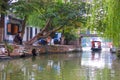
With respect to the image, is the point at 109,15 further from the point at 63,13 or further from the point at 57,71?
the point at 63,13

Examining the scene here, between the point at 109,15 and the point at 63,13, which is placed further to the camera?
the point at 63,13

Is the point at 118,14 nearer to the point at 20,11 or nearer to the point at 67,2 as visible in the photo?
the point at 20,11

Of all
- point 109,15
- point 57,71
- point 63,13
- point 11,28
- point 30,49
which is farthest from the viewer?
point 11,28

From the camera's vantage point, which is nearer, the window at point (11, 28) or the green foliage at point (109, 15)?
the green foliage at point (109, 15)

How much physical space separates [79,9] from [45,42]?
8468mm

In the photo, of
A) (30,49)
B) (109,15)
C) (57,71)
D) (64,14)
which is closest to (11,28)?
(30,49)

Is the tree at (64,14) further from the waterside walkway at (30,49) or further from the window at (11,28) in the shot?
the window at (11,28)

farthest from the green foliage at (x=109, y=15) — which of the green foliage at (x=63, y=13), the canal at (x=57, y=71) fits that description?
the green foliage at (x=63, y=13)

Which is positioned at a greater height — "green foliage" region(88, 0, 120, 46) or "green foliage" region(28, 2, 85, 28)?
"green foliage" region(28, 2, 85, 28)

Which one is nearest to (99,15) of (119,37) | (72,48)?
(119,37)

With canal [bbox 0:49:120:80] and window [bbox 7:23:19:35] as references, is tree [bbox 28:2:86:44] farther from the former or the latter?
canal [bbox 0:49:120:80]

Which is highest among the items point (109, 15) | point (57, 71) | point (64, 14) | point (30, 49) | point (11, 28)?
point (64, 14)

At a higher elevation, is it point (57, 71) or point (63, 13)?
point (63, 13)

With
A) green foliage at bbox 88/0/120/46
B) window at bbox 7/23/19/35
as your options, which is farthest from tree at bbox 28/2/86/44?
green foliage at bbox 88/0/120/46
